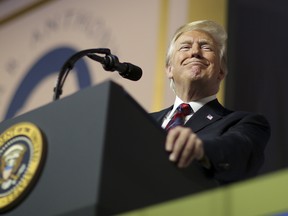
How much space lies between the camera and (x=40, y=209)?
1986 mm

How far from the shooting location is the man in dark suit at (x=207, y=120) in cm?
207

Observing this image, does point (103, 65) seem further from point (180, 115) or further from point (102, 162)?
point (102, 162)

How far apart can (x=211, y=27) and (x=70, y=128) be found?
0.95 metres

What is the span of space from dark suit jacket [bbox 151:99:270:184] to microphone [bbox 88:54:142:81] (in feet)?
0.71

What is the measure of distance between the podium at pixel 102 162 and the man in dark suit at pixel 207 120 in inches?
2.2

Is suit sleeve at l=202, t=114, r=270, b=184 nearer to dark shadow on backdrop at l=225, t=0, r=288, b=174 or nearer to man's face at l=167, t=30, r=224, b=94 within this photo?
man's face at l=167, t=30, r=224, b=94

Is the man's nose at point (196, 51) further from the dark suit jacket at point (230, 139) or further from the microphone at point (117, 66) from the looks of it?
the microphone at point (117, 66)

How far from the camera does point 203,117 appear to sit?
2.52 meters

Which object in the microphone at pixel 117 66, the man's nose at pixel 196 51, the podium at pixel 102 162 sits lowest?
the podium at pixel 102 162

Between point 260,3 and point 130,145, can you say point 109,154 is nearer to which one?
point 130,145

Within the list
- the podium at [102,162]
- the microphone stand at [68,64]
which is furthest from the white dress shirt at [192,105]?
the podium at [102,162]

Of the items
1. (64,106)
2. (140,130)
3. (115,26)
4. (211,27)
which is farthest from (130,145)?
(115,26)

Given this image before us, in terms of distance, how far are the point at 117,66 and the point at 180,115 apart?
29 centimetres

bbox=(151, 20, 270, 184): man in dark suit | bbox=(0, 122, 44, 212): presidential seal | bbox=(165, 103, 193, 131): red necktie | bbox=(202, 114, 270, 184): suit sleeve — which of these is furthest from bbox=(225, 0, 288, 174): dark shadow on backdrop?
bbox=(0, 122, 44, 212): presidential seal
